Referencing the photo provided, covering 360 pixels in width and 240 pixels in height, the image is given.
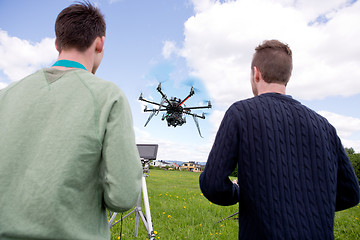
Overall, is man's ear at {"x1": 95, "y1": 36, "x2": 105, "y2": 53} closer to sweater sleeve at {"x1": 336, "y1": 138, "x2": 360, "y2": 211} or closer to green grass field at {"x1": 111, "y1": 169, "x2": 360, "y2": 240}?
sweater sleeve at {"x1": 336, "y1": 138, "x2": 360, "y2": 211}

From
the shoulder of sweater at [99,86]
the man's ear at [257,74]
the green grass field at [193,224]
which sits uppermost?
the man's ear at [257,74]

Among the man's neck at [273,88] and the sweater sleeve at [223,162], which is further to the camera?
the man's neck at [273,88]

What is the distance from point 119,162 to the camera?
3.45 feet

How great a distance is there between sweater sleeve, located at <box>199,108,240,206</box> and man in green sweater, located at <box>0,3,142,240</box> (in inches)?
17.6

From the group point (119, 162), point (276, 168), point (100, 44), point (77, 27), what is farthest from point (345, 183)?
point (77, 27)

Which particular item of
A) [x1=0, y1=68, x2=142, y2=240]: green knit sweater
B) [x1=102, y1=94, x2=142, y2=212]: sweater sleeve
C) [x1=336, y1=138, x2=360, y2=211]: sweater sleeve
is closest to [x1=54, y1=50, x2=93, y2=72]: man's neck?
[x1=0, y1=68, x2=142, y2=240]: green knit sweater

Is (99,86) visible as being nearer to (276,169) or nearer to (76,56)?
(76,56)

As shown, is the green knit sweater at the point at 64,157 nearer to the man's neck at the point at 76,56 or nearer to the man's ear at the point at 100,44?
the man's neck at the point at 76,56

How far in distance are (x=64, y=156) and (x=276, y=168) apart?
1086mm

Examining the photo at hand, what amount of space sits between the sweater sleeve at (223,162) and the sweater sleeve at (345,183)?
0.74 meters

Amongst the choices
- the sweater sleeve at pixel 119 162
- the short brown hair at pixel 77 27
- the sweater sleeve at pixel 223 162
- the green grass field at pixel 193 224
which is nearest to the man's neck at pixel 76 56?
the short brown hair at pixel 77 27

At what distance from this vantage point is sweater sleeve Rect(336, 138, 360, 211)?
1.49 m

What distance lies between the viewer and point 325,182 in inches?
51.9

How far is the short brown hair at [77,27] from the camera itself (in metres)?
1.27
